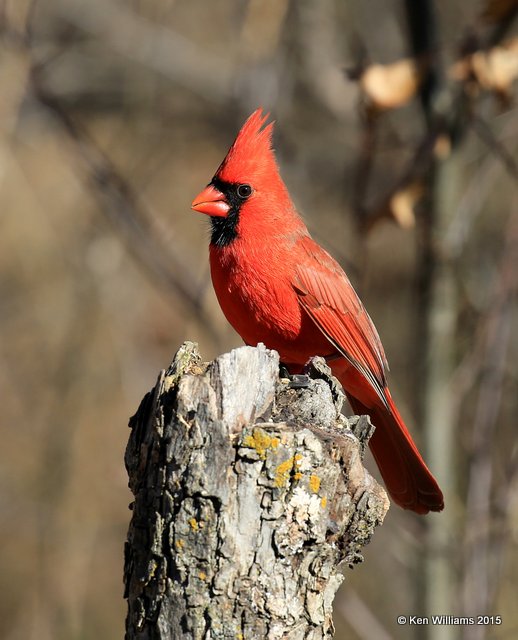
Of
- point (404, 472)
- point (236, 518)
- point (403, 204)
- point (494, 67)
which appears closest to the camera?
point (236, 518)

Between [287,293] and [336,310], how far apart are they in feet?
0.68

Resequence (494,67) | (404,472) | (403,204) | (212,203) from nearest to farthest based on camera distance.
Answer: (404,472) → (212,203) → (494,67) → (403,204)

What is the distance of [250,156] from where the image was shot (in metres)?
2.95

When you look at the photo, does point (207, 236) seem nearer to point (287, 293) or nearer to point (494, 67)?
point (287, 293)

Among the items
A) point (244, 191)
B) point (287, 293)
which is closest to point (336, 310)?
point (287, 293)

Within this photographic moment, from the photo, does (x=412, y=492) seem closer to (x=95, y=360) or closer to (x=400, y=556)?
(x=400, y=556)

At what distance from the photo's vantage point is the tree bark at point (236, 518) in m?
1.59

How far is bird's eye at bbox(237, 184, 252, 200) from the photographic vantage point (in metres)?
2.95

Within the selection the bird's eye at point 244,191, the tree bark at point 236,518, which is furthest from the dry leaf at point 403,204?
the tree bark at point 236,518

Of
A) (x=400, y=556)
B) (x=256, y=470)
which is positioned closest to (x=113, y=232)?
(x=400, y=556)

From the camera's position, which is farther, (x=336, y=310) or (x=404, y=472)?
(x=336, y=310)

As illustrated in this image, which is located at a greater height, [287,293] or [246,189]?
[246,189]

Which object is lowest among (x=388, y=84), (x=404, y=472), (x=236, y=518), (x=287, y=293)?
(x=236, y=518)

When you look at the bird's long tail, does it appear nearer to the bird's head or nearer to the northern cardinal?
the northern cardinal
